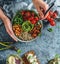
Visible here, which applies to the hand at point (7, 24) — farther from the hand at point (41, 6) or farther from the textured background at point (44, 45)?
the hand at point (41, 6)

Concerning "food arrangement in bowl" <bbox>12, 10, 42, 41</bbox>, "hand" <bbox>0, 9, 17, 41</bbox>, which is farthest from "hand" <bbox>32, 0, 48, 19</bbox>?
"hand" <bbox>0, 9, 17, 41</bbox>

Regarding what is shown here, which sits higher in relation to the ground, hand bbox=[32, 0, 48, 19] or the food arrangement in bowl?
hand bbox=[32, 0, 48, 19]

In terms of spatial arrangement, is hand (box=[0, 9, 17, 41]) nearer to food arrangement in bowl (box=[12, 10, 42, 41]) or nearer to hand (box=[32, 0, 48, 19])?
food arrangement in bowl (box=[12, 10, 42, 41])

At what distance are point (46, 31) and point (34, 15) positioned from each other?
0.09 meters

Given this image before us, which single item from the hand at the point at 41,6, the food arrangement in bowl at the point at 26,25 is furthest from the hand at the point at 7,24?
the hand at the point at 41,6

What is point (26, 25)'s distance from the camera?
6.12 ft

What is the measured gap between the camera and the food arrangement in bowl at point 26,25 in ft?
6.11

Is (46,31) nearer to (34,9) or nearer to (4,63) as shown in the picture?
(34,9)

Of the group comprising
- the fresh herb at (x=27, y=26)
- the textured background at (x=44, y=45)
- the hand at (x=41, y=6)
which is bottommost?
the textured background at (x=44, y=45)

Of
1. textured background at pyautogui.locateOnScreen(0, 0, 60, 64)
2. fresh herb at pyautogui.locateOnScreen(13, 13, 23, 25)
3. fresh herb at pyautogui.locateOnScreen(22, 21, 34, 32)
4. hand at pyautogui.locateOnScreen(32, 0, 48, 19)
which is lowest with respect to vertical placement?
textured background at pyautogui.locateOnScreen(0, 0, 60, 64)

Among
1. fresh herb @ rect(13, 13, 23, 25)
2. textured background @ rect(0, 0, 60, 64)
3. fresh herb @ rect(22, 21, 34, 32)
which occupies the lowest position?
textured background @ rect(0, 0, 60, 64)

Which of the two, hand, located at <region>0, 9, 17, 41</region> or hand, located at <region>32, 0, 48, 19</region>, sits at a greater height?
hand, located at <region>32, 0, 48, 19</region>

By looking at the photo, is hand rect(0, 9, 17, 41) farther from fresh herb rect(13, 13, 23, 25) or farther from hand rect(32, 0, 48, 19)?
hand rect(32, 0, 48, 19)

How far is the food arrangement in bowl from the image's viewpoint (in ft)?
6.11
